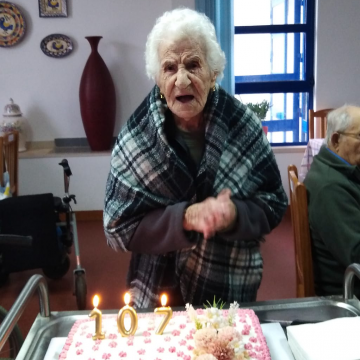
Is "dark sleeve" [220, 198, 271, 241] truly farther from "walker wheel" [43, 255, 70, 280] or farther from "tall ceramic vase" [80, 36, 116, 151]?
"tall ceramic vase" [80, 36, 116, 151]

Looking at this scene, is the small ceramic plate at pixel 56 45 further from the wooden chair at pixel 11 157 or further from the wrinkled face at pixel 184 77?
the wrinkled face at pixel 184 77

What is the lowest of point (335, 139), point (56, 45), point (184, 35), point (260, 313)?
point (260, 313)

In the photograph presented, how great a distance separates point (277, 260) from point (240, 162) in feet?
8.14

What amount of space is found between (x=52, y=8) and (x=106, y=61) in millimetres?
692

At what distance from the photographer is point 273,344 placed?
3.30 ft

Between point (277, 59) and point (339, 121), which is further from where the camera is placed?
point (277, 59)

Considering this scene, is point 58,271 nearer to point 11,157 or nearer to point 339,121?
point 11,157

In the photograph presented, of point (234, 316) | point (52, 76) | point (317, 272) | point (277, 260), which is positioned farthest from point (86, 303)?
point (52, 76)

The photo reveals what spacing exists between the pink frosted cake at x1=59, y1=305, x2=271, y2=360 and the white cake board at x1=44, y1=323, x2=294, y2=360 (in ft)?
0.10

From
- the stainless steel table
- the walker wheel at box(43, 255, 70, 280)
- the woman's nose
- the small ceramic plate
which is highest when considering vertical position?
the small ceramic plate

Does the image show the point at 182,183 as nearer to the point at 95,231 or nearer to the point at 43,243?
the point at 43,243

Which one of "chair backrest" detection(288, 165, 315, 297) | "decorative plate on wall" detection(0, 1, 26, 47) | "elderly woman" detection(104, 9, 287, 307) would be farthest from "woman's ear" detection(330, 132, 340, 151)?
"decorative plate on wall" detection(0, 1, 26, 47)

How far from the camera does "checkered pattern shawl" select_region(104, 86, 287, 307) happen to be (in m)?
1.26

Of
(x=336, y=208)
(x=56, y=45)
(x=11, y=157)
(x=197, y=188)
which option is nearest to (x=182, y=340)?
(x=197, y=188)
